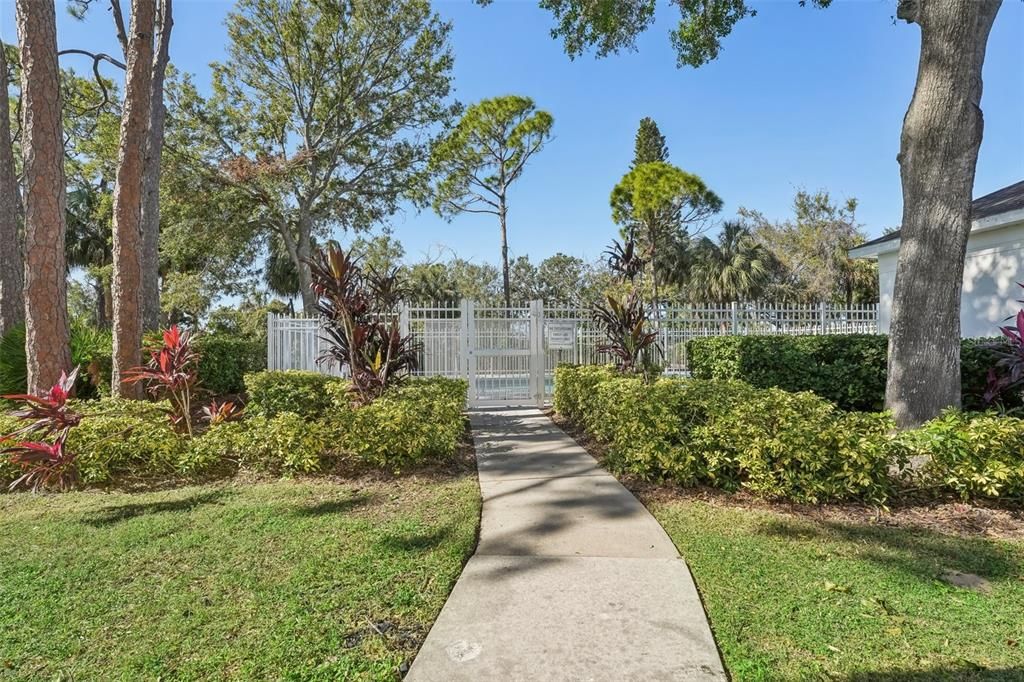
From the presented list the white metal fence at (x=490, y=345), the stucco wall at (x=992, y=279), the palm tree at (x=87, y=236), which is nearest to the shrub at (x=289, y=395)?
the white metal fence at (x=490, y=345)

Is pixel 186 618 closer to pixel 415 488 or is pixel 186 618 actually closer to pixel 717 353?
pixel 415 488

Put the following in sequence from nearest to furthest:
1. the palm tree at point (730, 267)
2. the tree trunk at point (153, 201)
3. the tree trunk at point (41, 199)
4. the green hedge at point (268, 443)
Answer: the green hedge at point (268, 443) < the tree trunk at point (41, 199) < the tree trunk at point (153, 201) < the palm tree at point (730, 267)

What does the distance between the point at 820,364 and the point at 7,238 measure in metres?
12.9

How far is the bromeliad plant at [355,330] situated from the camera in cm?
634

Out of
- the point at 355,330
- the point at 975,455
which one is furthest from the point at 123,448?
the point at 975,455

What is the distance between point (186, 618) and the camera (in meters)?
2.54

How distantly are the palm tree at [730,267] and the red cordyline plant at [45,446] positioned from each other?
24070 millimetres

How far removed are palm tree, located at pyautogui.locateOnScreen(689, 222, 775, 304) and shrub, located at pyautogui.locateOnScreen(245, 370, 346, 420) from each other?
2168cm

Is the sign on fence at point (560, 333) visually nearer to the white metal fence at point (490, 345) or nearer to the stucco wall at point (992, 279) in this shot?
the white metal fence at point (490, 345)

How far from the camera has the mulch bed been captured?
12.1 feet

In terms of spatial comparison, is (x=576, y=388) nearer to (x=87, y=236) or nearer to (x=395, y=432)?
(x=395, y=432)

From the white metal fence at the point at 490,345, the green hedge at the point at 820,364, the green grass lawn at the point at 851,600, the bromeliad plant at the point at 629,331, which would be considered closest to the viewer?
the green grass lawn at the point at 851,600

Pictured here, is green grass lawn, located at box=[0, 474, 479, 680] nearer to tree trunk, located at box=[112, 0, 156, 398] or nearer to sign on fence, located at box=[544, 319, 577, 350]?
tree trunk, located at box=[112, 0, 156, 398]

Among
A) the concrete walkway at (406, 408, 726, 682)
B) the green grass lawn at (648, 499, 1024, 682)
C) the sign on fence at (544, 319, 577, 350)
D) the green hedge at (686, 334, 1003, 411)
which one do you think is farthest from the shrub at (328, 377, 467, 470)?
the sign on fence at (544, 319, 577, 350)
